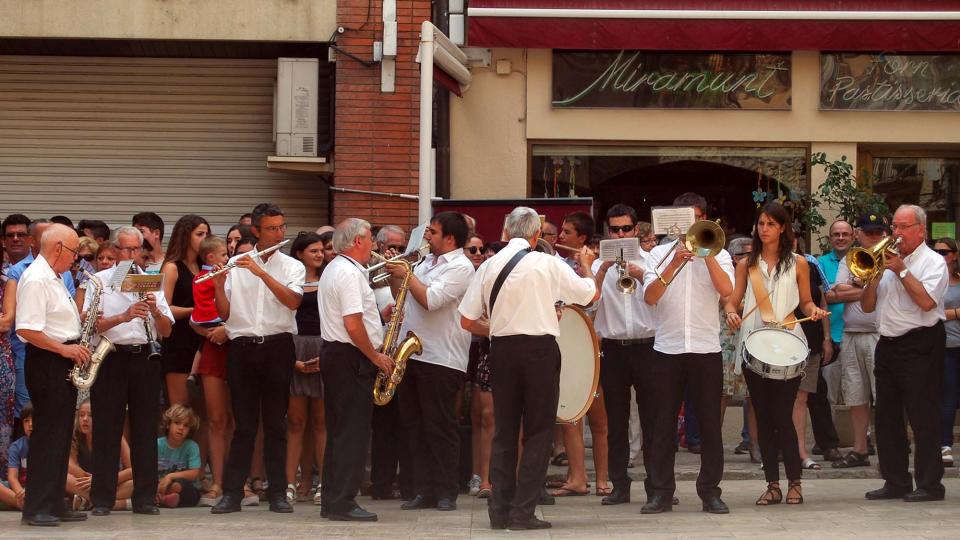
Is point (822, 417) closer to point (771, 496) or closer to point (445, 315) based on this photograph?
point (771, 496)

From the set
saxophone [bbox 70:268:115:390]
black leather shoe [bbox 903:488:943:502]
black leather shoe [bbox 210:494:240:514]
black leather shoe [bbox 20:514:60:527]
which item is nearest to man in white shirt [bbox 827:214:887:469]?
black leather shoe [bbox 903:488:943:502]

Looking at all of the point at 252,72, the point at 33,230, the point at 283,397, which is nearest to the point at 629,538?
the point at 283,397

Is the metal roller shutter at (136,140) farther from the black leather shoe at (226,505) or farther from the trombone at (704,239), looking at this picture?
the trombone at (704,239)

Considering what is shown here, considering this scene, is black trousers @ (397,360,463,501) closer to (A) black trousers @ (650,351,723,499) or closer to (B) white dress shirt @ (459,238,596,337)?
(B) white dress shirt @ (459,238,596,337)

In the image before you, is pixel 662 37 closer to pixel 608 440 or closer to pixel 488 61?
pixel 488 61

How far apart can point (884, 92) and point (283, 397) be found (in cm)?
771

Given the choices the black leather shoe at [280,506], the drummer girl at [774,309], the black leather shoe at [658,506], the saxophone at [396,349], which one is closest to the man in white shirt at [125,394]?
the black leather shoe at [280,506]

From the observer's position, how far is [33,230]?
1099 centimetres

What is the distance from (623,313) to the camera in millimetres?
9773

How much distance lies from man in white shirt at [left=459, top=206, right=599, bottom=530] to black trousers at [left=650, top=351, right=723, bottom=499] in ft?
2.78

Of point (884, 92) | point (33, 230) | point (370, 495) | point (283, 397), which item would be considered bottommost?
point (370, 495)

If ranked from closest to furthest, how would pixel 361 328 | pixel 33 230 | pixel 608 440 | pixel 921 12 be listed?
pixel 361 328
pixel 608 440
pixel 33 230
pixel 921 12

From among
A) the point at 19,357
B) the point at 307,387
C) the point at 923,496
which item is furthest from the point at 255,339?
the point at 923,496

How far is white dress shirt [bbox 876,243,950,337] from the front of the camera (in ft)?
31.7
